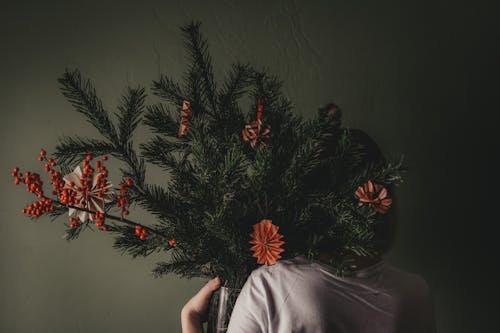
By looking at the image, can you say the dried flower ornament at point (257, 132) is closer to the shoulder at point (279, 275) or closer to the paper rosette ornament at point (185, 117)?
the paper rosette ornament at point (185, 117)

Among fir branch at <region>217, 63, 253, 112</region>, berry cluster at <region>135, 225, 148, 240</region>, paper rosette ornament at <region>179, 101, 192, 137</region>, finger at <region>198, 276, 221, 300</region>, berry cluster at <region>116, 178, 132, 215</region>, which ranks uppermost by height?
fir branch at <region>217, 63, 253, 112</region>

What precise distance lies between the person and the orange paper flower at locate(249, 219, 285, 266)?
0.10 metres

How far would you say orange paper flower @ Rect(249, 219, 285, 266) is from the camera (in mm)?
490

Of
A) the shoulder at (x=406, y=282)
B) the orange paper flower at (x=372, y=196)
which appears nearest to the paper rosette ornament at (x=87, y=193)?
the orange paper flower at (x=372, y=196)

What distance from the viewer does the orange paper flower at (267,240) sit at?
0.49 meters

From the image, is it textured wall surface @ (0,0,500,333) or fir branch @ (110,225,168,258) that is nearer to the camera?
fir branch @ (110,225,168,258)

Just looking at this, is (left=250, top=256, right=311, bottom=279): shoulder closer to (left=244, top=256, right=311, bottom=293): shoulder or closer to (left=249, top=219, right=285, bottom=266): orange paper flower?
(left=244, top=256, right=311, bottom=293): shoulder

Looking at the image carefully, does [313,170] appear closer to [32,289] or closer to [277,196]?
[277,196]

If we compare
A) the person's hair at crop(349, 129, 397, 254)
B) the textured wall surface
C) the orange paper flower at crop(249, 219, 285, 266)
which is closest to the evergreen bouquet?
the orange paper flower at crop(249, 219, 285, 266)

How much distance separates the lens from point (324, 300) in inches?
24.5

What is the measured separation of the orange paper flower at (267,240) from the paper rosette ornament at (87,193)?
233 mm

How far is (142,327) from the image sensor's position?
112 centimetres

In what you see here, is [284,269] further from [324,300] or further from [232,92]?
[232,92]

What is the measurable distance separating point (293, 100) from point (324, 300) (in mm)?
613
